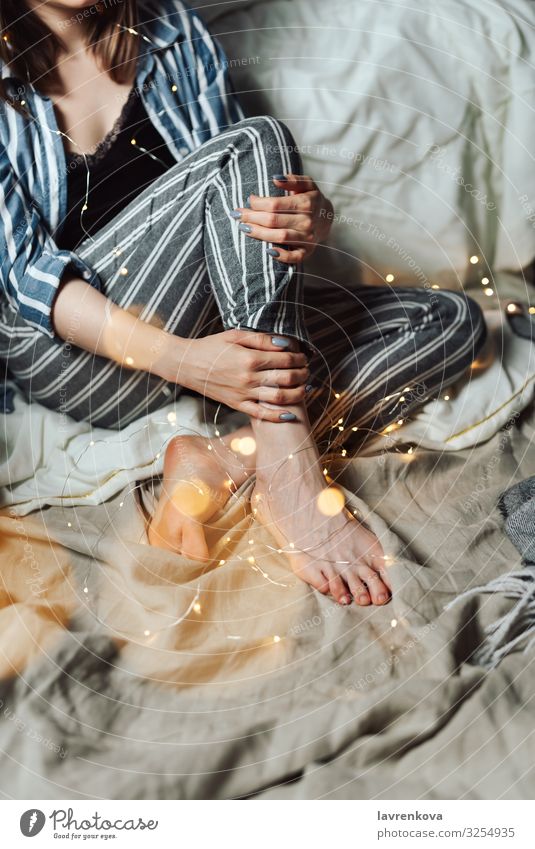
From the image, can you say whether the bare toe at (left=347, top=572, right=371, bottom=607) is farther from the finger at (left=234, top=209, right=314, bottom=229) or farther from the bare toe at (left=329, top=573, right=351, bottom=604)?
the finger at (left=234, top=209, right=314, bottom=229)

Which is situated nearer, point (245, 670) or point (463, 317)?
point (245, 670)

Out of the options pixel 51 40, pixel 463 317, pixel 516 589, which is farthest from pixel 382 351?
pixel 51 40

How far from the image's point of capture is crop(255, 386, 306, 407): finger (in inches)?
17.3

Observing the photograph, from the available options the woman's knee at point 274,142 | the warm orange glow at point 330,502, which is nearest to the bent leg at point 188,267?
the woman's knee at point 274,142

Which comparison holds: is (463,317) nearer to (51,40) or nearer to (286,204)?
(286,204)

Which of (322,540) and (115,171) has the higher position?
(115,171)

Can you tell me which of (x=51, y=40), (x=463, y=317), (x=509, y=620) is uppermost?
(x=51, y=40)

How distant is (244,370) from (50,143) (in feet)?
0.65

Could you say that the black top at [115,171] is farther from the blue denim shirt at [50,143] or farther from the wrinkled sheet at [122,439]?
the wrinkled sheet at [122,439]

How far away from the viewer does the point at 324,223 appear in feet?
1.55

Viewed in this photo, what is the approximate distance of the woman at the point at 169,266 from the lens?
17.1 inches

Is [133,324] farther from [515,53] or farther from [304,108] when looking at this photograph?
[515,53]

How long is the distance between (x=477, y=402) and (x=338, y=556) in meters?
0.17

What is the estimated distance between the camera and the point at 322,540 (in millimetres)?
446
